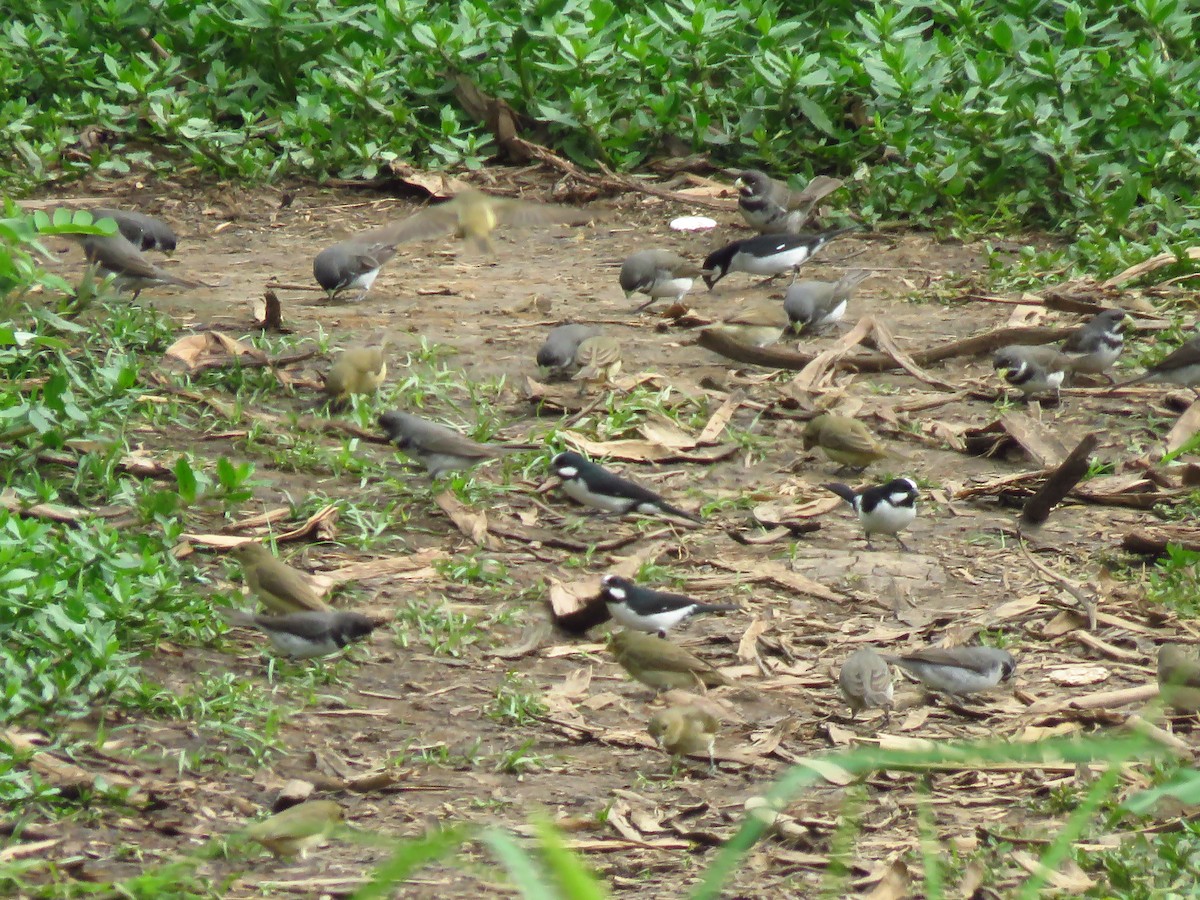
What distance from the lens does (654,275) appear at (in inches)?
444

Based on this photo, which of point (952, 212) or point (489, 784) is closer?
point (489, 784)

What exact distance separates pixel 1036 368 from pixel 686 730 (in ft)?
15.6

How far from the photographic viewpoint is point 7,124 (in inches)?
541

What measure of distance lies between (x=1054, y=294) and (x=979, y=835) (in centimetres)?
675

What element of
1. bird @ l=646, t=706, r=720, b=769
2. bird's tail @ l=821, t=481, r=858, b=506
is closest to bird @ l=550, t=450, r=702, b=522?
bird's tail @ l=821, t=481, r=858, b=506

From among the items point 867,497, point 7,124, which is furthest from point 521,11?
point 867,497

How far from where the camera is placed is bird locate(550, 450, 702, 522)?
26.9 feet

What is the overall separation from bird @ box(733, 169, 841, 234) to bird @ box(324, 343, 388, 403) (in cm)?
439

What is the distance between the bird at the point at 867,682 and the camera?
632 centimetres

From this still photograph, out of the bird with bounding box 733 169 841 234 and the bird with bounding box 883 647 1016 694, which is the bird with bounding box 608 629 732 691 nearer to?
the bird with bounding box 883 647 1016 694

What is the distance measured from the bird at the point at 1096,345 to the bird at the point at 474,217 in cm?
316

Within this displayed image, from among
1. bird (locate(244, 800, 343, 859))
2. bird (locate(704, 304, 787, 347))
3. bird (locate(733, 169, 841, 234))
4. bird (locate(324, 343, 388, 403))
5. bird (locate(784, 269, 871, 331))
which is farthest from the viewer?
bird (locate(733, 169, 841, 234))

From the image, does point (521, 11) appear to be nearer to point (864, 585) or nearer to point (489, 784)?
point (864, 585)

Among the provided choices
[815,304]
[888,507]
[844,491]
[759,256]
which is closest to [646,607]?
[888,507]
